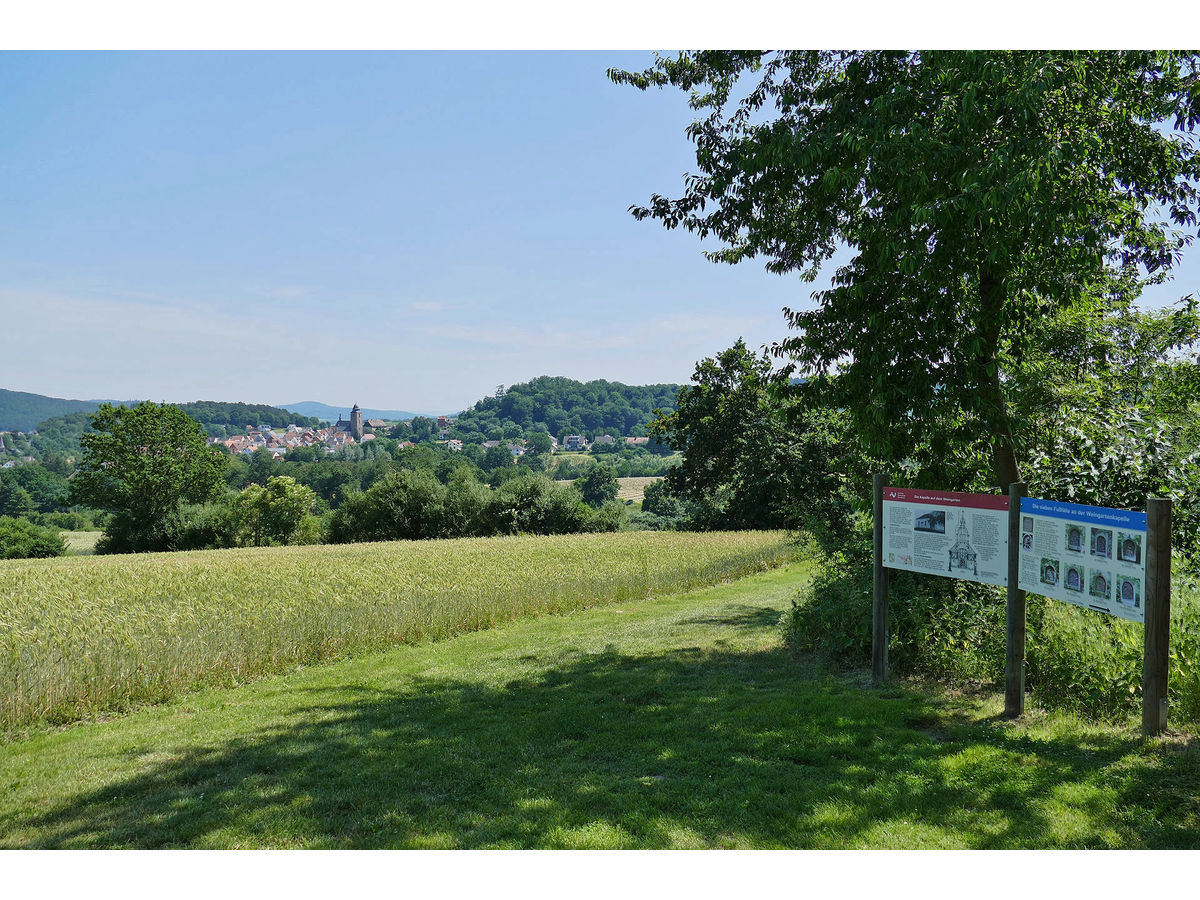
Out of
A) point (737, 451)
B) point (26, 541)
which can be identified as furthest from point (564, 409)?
point (737, 451)

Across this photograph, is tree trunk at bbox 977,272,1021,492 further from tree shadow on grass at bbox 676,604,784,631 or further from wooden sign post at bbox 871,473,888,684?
tree shadow on grass at bbox 676,604,784,631

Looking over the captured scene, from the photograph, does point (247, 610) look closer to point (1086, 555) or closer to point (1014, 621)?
point (1014, 621)

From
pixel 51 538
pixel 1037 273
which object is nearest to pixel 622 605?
pixel 1037 273

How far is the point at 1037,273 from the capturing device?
22.0 ft

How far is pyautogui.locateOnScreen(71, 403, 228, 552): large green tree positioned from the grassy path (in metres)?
51.8

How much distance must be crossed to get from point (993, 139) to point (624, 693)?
6.82 metres

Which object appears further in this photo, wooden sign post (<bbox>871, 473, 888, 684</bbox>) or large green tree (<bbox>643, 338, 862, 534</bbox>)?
large green tree (<bbox>643, 338, 862, 534</bbox>)

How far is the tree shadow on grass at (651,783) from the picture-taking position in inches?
170

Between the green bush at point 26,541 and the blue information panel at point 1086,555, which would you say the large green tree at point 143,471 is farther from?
the blue information panel at point 1086,555

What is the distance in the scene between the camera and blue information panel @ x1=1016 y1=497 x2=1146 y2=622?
18.0 ft

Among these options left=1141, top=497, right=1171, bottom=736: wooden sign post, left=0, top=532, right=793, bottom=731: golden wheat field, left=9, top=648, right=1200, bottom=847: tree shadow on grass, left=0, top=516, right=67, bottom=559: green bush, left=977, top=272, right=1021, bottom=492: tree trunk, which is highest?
left=977, top=272, right=1021, bottom=492: tree trunk

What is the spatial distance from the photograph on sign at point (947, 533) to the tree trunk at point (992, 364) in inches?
23.7

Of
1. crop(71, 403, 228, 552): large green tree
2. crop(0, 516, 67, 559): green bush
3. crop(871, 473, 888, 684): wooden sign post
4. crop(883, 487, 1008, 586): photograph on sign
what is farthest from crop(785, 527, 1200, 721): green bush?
crop(0, 516, 67, 559): green bush

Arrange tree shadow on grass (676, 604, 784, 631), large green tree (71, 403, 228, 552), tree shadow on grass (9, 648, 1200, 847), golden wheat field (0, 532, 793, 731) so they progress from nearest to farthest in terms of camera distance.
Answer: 1. tree shadow on grass (9, 648, 1200, 847)
2. golden wheat field (0, 532, 793, 731)
3. tree shadow on grass (676, 604, 784, 631)
4. large green tree (71, 403, 228, 552)
